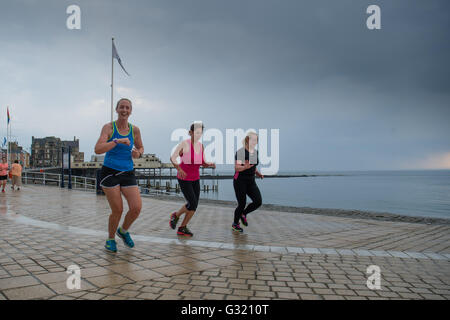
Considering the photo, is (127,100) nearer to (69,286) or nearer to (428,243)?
(69,286)

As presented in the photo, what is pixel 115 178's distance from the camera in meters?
3.91

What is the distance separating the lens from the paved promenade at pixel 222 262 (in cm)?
274

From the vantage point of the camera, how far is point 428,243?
5125 millimetres

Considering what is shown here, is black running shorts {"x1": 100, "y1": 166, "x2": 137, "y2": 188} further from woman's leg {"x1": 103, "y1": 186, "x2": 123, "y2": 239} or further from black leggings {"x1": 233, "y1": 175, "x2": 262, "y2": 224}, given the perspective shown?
black leggings {"x1": 233, "y1": 175, "x2": 262, "y2": 224}

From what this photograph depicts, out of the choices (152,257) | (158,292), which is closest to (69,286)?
(158,292)

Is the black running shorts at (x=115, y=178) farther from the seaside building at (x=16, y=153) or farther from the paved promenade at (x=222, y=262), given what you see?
the seaside building at (x=16, y=153)

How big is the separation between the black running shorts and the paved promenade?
2.82 feet

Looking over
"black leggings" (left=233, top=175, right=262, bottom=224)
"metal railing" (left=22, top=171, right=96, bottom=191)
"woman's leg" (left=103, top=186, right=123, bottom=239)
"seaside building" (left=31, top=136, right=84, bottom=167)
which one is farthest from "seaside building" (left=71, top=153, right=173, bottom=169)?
"woman's leg" (left=103, top=186, right=123, bottom=239)

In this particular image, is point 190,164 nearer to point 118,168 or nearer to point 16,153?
point 118,168

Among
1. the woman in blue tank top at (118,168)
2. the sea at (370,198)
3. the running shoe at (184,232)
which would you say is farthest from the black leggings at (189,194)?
the sea at (370,198)

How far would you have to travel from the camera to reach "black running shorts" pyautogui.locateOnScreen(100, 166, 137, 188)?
3.88 m

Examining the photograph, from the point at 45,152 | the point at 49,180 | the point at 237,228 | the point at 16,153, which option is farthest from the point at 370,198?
the point at 45,152
